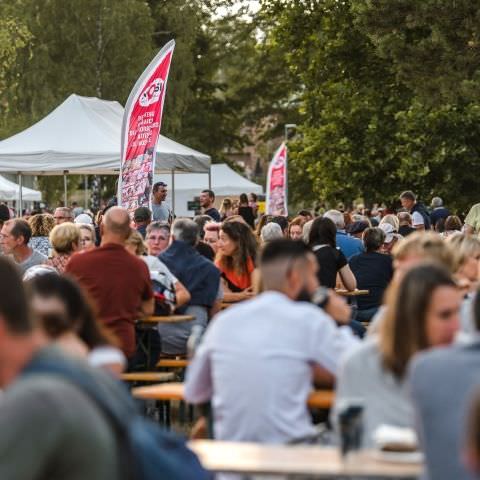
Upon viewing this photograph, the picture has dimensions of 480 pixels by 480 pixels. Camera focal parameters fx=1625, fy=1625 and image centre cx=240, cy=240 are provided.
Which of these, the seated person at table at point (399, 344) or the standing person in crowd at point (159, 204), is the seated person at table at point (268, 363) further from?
the standing person in crowd at point (159, 204)

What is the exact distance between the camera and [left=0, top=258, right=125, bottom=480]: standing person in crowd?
3834 mm

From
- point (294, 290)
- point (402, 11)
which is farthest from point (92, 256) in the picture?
point (402, 11)

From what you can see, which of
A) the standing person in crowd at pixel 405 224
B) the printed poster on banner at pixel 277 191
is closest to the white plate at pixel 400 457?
the standing person in crowd at pixel 405 224

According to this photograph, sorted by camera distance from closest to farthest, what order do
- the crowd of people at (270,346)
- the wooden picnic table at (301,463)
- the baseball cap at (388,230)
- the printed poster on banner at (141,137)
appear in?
the crowd of people at (270,346) → the wooden picnic table at (301,463) → the printed poster on banner at (141,137) → the baseball cap at (388,230)

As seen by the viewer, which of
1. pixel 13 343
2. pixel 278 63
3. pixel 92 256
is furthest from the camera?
pixel 278 63

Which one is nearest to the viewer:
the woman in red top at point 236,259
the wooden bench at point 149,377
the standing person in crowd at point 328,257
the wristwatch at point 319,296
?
the wristwatch at point 319,296

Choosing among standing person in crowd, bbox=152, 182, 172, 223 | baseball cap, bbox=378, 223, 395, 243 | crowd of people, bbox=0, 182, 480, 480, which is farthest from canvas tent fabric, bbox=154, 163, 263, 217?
crowd of people, bbox=0, 182, 480, 480

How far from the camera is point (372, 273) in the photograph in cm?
1579

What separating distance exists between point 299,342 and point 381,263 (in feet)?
29.8

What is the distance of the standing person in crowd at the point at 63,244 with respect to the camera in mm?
12664

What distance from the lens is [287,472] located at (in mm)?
5391

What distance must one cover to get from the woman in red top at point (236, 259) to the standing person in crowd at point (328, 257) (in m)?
0.85

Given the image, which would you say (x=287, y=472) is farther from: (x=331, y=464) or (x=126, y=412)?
(x=126, y=412)

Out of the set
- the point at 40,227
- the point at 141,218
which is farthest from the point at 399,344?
the point at 141,218
